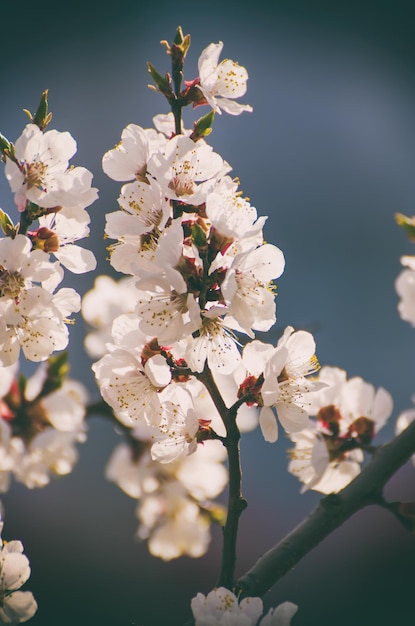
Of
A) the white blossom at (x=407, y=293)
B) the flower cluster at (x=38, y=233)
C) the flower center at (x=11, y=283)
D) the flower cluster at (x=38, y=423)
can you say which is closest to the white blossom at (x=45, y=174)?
the flower cluster at (x=38, y=233)

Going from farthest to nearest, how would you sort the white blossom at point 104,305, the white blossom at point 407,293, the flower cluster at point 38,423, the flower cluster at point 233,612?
the white blossom at point 104,305 → the flower cluster at point 38,423 → the white blossom at point 407,293 → the flower cluster at point 233,612

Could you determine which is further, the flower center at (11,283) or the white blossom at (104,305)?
the white blossom at (104,305)

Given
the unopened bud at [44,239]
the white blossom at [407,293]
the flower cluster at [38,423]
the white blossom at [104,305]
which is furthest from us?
the white blossom at [104,305]

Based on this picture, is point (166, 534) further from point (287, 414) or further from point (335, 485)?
point (287, 414)

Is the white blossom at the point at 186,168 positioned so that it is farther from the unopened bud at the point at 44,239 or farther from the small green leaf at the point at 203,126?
the unopened bud at the point at 44,239

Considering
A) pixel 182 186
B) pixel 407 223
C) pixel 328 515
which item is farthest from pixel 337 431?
pixel 182 186

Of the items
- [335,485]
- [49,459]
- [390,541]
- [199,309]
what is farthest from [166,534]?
[390,541]

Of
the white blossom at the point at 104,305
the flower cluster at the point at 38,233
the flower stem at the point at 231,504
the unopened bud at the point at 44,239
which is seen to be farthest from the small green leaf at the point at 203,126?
the white blossom at the point at 104,305

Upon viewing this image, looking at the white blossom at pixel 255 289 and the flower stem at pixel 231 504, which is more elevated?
the white blossom at pixel 255 289

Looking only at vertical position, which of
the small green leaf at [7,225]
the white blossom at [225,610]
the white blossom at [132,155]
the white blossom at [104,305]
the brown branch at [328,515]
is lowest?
the white blossom at [104,305]
